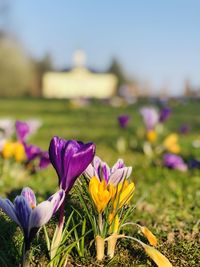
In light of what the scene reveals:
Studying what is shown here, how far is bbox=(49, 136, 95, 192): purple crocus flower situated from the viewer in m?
2.04

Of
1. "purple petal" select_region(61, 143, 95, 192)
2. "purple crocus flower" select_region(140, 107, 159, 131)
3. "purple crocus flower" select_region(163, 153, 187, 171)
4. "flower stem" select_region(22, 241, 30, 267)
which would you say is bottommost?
→ "purple crocus flower" select_region(163, 153, 187, 171)

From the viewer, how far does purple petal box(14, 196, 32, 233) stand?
1952mm

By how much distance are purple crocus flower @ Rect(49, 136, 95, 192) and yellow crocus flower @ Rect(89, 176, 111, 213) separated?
0.12 meters

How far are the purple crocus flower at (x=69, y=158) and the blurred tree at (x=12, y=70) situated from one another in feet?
147

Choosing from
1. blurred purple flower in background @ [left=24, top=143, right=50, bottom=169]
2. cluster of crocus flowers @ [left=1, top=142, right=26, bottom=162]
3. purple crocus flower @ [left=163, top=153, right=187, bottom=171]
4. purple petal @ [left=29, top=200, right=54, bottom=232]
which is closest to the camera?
purple petal @ [left=29, top=200, right=54, bottom=232]

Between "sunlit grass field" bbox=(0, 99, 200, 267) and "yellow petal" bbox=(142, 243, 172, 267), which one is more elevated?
"yellow petal" bbox=(142, 243, 172, 267)

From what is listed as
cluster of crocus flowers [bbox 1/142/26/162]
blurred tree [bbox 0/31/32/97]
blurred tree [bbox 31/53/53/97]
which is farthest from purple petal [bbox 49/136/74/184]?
blurred tree [bbox 31/53/53/97]

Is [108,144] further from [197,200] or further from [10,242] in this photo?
[10,242]

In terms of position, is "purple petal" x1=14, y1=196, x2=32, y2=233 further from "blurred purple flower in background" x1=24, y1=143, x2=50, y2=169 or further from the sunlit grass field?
"blurred purple flower in background" x1=24, y1=143, x2=50, y2=169

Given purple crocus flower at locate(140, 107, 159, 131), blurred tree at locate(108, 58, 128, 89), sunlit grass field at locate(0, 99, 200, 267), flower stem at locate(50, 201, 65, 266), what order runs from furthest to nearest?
blurred tree at locate(108, 58, 128, 89)
purple crocus flower at locate(140, 107, 159, 131)
sunlit grass field at locate(0, 99, 200, 267)
flower stem at locate(50, 201, 65, 266)

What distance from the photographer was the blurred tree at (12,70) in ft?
157

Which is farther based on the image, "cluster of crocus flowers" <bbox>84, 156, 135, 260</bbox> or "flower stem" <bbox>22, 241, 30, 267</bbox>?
"cluster of crocus flowers" <bbox>84, 156, 135, 260</bbox>

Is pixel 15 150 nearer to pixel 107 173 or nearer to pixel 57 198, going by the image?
pixel 107 173

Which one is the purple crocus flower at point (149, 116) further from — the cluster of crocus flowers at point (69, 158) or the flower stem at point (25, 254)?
the flower stem at point (25, 254)
